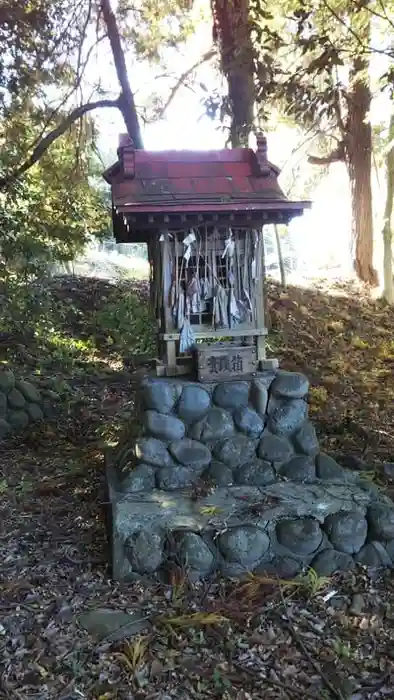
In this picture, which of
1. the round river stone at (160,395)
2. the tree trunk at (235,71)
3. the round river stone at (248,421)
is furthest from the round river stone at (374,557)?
the tree trunk at (235,71)

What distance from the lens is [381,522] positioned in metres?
4.51

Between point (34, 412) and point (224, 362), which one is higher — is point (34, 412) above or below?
below

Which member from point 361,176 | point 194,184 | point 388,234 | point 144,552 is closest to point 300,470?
point 144,552

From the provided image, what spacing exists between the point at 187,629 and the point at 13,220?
677cm

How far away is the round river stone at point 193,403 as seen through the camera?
4.90 m

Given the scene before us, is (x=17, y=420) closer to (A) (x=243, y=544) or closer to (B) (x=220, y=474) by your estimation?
(B) (x=220, y=474)

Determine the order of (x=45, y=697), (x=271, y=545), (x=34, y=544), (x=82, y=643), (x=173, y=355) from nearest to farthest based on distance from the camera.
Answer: (x=45, y=697), (x=82, y=643), (x=271, y=545), (x=34, y=544), (x=173, y=355)

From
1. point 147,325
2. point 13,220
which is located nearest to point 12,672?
point 13,220

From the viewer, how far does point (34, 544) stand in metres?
4.73

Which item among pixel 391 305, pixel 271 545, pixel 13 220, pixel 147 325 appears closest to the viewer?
pixel 271 545

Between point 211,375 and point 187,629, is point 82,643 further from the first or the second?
point 211,375

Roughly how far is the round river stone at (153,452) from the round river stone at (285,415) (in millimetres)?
885

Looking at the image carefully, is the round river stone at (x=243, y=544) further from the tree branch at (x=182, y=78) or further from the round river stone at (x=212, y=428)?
the tree branch at (x=182, y=78)

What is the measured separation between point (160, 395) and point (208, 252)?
1218 millimetres
